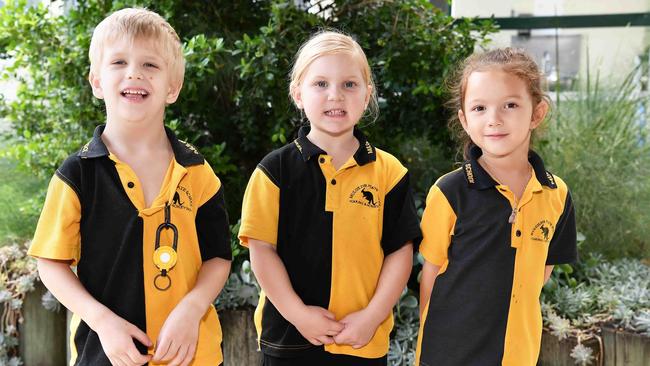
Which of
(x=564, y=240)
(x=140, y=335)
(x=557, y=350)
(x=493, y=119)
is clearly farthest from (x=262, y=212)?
(x=557, y=350)

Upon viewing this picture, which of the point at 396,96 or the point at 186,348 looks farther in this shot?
the point at 396,96

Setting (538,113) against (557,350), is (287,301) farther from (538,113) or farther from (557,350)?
(557,350)

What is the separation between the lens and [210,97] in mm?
3520

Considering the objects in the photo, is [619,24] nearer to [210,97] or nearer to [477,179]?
[210,97]

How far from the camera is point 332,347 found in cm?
209

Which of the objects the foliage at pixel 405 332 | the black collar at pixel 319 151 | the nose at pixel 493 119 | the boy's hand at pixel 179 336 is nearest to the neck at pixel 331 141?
the black collar at pixel 319 151

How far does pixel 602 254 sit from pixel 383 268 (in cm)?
203

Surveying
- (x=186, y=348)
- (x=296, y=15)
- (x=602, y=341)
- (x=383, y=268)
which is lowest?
(x=602, y=341)

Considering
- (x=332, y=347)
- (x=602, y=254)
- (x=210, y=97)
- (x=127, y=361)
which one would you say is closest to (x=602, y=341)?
(x=602, y=254)

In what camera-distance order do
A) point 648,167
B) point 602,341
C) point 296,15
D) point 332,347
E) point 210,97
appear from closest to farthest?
point 332,347, point 602,341, point 296,15, point 210,97, point 648,167

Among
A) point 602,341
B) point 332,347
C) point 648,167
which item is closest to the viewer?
point 332,347

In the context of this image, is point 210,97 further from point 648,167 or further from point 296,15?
point 648,167

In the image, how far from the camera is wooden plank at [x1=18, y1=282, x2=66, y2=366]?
10.9 feet

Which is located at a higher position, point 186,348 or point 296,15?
point 296,15
